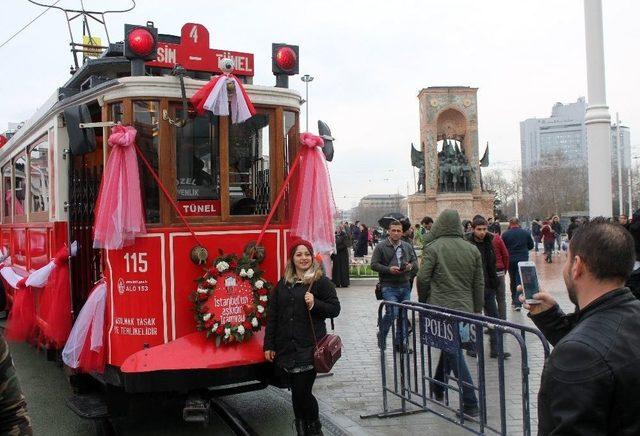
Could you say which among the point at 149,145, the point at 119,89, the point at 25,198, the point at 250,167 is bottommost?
the point at 25,198

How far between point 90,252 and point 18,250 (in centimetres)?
Answer: 312

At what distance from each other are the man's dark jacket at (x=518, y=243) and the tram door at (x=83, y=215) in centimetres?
792

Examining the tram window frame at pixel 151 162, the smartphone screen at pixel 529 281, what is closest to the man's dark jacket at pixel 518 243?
the tram window frame at pixel 151 162

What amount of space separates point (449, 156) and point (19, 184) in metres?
29.4

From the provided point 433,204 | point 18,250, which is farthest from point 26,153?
point 433,204

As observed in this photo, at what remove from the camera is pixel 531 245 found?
465 inches

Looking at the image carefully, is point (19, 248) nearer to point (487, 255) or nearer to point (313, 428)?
point (313, 428)

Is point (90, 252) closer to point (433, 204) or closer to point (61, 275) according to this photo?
point (61, 275)

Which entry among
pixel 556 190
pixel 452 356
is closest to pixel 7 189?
pixel 452 356

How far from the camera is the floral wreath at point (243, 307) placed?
17.5ft

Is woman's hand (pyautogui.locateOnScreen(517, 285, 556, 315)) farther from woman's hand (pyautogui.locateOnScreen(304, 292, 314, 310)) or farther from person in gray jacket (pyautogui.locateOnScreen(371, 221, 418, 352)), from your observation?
person in gray jacket (pyautogui.locateOnScreen(371, 221, 418, 352))

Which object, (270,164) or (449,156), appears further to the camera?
(449,156)

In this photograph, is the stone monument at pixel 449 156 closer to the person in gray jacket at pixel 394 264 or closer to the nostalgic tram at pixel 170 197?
the person in gray jacket at pixel 394 264

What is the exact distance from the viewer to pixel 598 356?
1.86 metres
